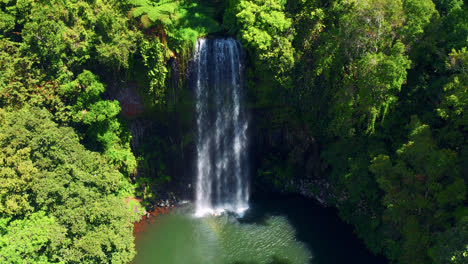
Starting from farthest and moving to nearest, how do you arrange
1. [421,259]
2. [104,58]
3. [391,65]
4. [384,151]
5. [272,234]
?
[272,234] < [104,58] < [384,151] < [391,65] < [421,259]

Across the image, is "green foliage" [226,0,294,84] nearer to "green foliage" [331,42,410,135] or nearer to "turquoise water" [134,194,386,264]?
"green foliage" [331,42,410,135]

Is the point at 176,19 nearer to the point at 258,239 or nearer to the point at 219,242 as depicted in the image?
the point at 219,242

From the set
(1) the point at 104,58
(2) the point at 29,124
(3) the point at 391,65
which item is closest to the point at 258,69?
(3) the point at 391,65

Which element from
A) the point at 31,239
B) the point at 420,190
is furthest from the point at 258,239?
the point at 31,239

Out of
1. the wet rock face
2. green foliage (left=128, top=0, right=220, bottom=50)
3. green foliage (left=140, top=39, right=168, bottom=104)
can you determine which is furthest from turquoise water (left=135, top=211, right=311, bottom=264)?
green foliage (left=128, top=0, right=220, bottom=50)

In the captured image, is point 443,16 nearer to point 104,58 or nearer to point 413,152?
point 413,152

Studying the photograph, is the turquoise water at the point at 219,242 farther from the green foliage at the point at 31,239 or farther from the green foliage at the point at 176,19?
the green foliage at the point at 176,19
